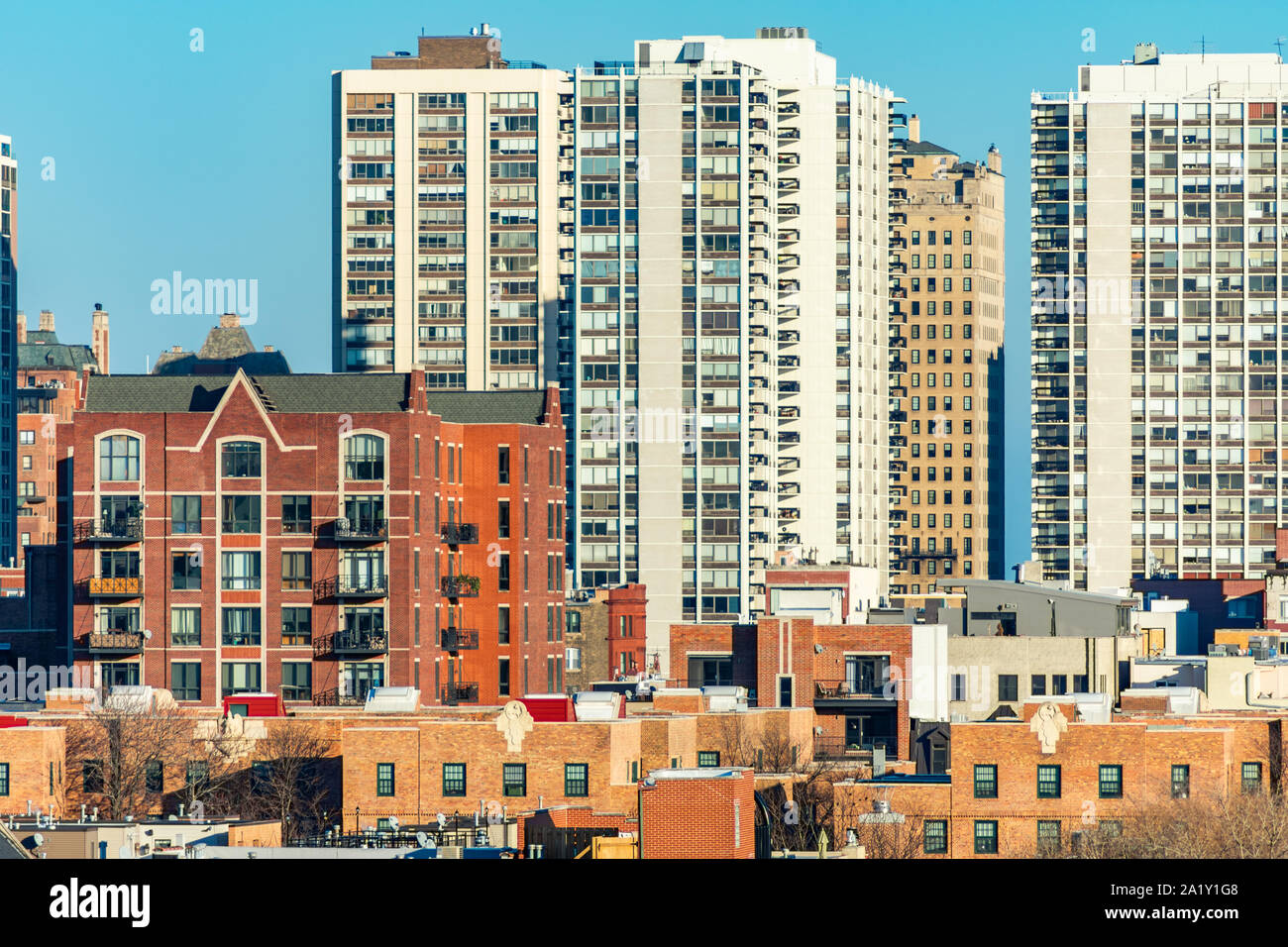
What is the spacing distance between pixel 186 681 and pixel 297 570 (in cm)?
828

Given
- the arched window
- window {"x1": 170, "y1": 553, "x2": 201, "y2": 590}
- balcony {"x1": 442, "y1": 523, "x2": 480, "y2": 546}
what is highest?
the arched window

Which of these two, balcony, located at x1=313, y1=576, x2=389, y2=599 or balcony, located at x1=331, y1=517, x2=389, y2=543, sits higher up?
balcony, located at x1=331, y1=517, x2=389, y2=543

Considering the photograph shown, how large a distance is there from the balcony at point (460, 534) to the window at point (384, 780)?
51.3 m

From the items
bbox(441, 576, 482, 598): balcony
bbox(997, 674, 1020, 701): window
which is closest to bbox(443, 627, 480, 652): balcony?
bbox(441, 576, 482, 598): balcony

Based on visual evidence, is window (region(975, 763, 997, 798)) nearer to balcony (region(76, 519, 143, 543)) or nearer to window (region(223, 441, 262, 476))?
window (region(223, 441, 262, 476))

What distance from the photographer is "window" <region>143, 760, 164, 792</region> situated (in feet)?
282

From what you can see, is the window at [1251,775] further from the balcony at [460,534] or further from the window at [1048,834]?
the balcony at [460,534]

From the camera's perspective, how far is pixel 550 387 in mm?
143500

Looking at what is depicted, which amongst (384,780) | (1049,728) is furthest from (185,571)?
(1049,728)

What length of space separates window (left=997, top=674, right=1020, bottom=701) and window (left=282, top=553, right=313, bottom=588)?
36.9 meters

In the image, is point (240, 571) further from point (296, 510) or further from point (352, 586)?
point (352, 586)

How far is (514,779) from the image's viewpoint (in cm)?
8275
